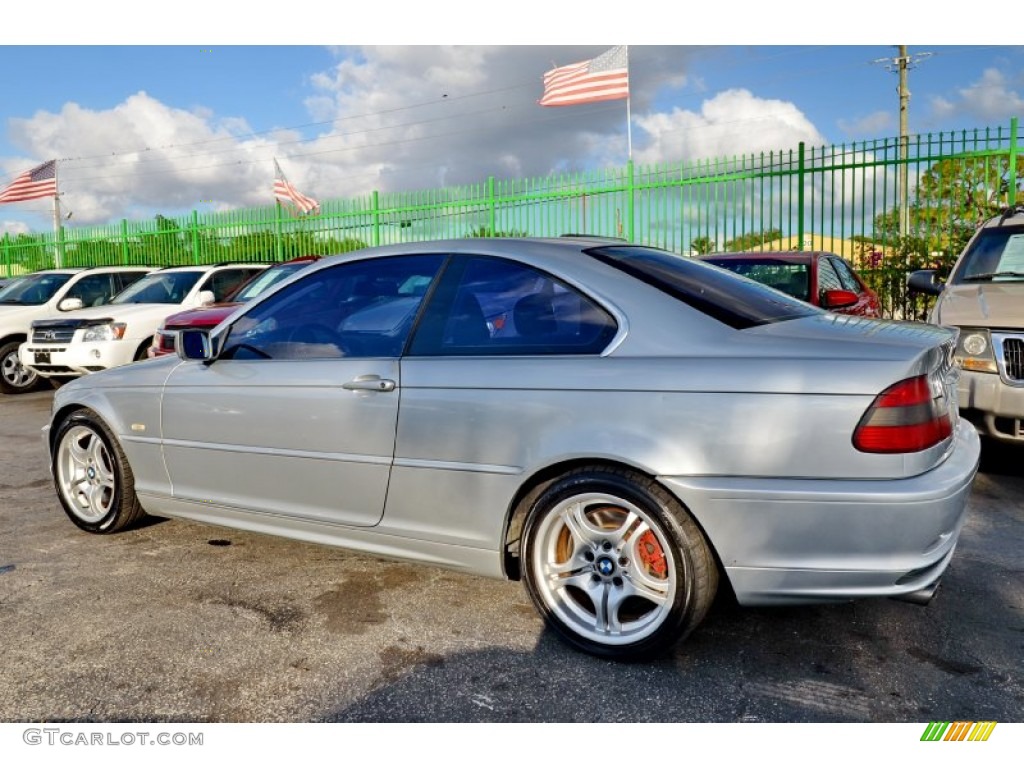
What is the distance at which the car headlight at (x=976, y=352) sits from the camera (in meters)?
5.07

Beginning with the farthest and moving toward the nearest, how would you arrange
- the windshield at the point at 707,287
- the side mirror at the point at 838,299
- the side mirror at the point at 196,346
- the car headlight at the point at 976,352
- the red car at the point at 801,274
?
the red car at the point at 801,274 → the side mirror at the point at 838,299 → the car headlight at the point at 976,352 → the side mirror at the point at 196,346 → the windshield at the point at 707,287

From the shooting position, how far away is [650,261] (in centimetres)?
340

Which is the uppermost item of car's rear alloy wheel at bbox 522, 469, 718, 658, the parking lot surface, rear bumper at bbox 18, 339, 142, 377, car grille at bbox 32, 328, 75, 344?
car grille at bbox 32, 328, 75, 344

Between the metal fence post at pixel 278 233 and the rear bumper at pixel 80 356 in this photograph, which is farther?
the metal fence post at pixel 278 233

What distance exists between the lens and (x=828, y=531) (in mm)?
2604

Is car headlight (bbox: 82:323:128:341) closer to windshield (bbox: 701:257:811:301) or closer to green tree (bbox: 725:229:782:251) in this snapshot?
windshield (bbox: 701:257:811:301)

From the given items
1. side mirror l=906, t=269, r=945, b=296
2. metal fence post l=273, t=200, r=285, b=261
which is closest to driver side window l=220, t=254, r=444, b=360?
side mirror l=906, t=269, r=945, b=296

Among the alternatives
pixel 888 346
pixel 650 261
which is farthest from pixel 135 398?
pixel 888 346

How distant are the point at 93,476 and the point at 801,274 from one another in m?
5.79

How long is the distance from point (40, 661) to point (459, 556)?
1524mm

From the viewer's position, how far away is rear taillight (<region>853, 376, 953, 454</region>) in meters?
2.55

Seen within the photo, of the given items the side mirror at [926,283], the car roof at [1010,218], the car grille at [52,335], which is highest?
the car roof at [1010,218]

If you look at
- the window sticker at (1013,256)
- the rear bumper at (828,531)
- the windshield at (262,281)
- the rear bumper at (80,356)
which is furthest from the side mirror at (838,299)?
the rear bumper at (80,356)
